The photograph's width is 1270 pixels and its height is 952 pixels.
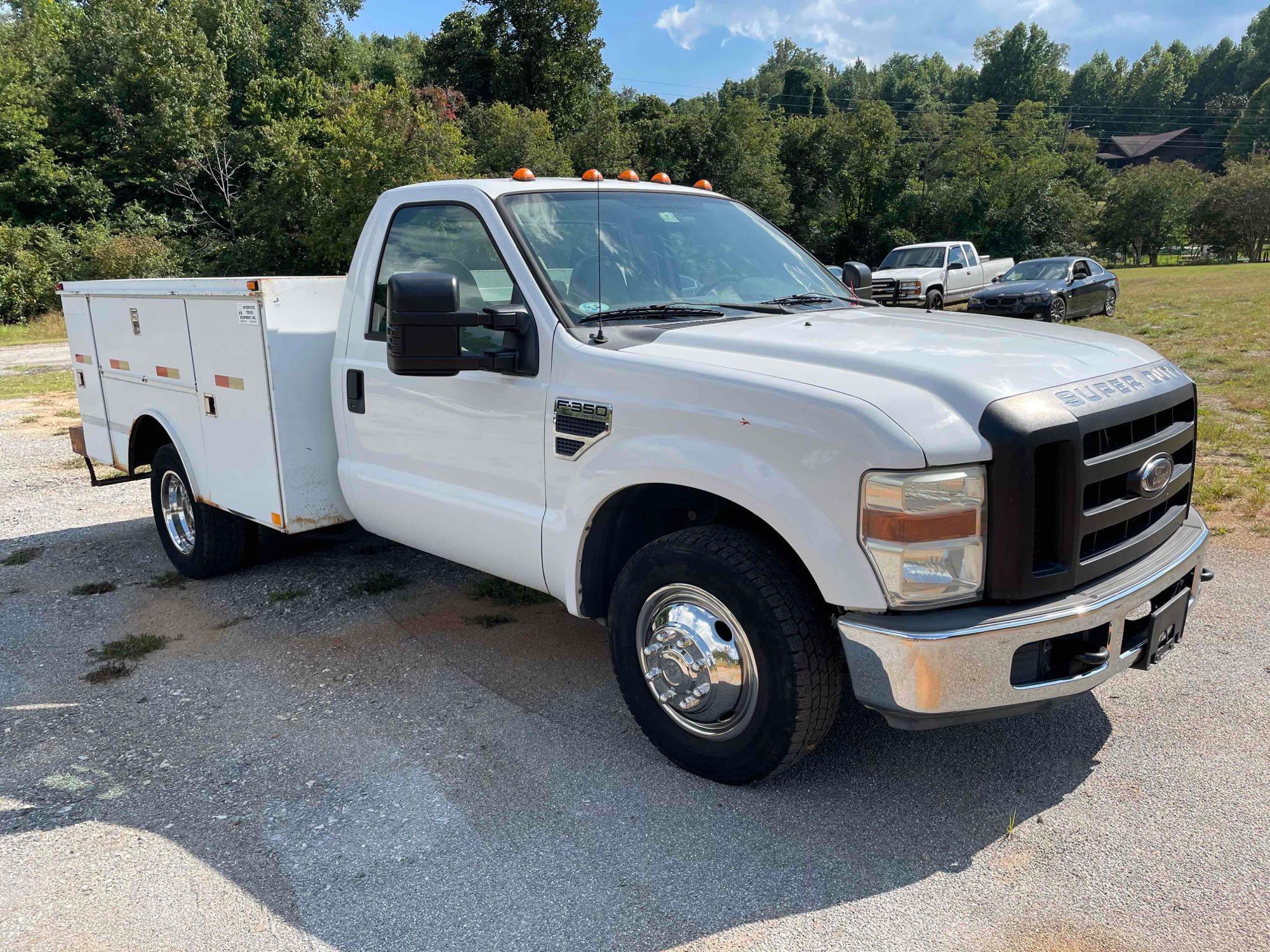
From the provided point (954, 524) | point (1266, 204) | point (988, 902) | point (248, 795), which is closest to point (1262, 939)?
point (988, 902)

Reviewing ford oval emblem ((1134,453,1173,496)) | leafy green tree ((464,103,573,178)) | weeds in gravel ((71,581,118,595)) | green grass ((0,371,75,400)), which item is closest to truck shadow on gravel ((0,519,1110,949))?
weeds in gravel ((71,581,118,595))

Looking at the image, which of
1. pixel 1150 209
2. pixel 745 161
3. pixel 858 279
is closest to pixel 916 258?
pixel 858 279

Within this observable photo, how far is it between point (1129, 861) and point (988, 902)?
1.65 ft

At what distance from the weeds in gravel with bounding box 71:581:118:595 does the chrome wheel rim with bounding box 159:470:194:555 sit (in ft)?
1.41

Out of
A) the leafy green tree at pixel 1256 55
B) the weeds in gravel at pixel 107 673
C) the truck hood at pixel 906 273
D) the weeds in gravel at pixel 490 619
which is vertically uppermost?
the leafy green tree at pixel 1256 55

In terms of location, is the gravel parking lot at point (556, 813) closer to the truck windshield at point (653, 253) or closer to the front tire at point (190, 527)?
the front tire at point (190, 527)

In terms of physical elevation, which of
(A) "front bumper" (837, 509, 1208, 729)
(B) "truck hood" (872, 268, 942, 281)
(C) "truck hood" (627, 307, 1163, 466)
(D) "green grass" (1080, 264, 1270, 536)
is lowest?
(D) "green grass" (1080, 264, 1270, 536)

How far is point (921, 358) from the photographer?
3000 mm

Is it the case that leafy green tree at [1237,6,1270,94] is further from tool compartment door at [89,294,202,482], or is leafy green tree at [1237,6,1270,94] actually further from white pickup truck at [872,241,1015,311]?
tool compartment door at [89,294,202,482]

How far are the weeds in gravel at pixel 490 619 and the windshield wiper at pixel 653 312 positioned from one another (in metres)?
1.98

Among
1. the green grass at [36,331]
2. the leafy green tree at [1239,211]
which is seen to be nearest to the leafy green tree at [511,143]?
the green grass at [36,331]

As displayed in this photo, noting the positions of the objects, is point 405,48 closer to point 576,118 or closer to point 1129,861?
point 576,118

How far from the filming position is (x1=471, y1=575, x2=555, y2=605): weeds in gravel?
5223 mm

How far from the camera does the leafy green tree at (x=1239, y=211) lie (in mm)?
50438
